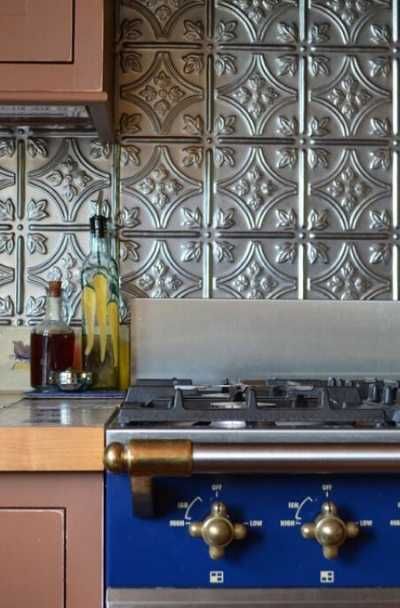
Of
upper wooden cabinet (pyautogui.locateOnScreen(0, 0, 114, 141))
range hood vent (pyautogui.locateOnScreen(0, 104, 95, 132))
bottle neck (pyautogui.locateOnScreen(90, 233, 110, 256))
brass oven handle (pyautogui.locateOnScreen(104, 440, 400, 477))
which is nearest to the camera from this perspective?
brass oven handle (pyautogui.locateOnScreen(104, 440, 400, 477))

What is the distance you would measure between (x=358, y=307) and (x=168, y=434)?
2.45 feet

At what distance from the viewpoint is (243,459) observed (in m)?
0.82

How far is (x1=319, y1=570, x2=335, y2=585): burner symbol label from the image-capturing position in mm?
881

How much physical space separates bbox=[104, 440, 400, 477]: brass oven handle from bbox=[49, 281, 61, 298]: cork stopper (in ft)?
2.08

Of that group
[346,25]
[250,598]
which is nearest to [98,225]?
[346,25]

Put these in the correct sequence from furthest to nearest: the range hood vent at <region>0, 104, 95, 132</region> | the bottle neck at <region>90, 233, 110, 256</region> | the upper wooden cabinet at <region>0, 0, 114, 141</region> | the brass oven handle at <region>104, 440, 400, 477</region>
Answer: the bottle neck at <region>90, 233, 110, 256</region>
the range hood vent at <region>0, 104, 95, 132</region>
the upper wooden cabinet at <region>0, 0, 114, 141</region>
the brass oven handle at <region>104, 440, 400, 477</region>

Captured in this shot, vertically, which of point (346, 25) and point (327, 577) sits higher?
point (346, 25)

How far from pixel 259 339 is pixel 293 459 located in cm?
65

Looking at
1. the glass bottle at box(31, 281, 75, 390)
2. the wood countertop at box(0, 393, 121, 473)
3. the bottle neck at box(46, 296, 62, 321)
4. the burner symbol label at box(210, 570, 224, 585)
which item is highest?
the bottle neck at box(46, 296, 62, 321)

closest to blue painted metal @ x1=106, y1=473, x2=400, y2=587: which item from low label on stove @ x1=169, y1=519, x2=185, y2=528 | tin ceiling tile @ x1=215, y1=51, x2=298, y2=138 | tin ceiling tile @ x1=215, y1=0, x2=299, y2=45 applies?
low label on stove @ x1=169, y1=519, x2=185, y2=528

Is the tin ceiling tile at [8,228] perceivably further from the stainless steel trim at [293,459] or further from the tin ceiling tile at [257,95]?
the stainless steel trim at [293,459]

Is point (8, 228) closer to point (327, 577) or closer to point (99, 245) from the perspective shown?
point (99, 245)

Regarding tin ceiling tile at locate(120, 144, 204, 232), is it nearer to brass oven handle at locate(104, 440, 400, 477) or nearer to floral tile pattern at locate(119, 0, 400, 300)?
floral tile pattern at locate(119, 0, 400, 300)

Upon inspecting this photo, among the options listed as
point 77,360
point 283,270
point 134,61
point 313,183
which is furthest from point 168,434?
point 134,61
